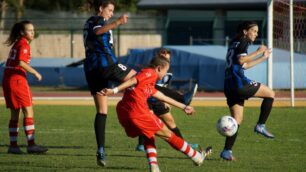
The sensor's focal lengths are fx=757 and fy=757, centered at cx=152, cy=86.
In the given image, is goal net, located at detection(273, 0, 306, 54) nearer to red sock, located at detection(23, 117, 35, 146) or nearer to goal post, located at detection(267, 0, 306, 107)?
goal post, located at detection(267, 0, 306, 107)

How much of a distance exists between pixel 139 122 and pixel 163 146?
10.3 feet

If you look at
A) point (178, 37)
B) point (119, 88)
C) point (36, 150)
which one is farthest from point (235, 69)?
point (178, 37)

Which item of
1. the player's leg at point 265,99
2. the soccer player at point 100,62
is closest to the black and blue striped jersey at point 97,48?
the soccer player at point 100,62

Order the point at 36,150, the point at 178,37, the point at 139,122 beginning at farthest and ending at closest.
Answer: the point at 178,37, the point at 36,150, the point at 139,122

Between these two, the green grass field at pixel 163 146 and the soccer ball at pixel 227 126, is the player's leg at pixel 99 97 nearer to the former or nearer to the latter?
the green grass field at pixel 163 146

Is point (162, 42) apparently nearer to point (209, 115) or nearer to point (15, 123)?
point (209, 115)

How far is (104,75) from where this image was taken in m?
9.28

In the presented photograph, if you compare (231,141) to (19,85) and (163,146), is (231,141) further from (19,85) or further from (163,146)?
(19,85)

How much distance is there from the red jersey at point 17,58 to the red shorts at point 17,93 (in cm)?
8

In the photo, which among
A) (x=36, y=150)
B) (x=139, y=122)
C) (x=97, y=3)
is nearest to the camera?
(x=139, y=122)

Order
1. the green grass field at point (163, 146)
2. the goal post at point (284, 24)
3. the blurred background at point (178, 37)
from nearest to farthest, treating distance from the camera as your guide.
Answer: the green grass field at point (163, 146), the goal post at point (284, 24), the blurred background at point (178, 37)

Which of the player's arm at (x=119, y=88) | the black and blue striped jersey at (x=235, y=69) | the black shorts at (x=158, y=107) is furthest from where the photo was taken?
the black shorts at (x=158, y=107)

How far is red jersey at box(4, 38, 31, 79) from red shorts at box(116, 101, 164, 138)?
2453mm

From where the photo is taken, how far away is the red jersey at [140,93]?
8.18m
